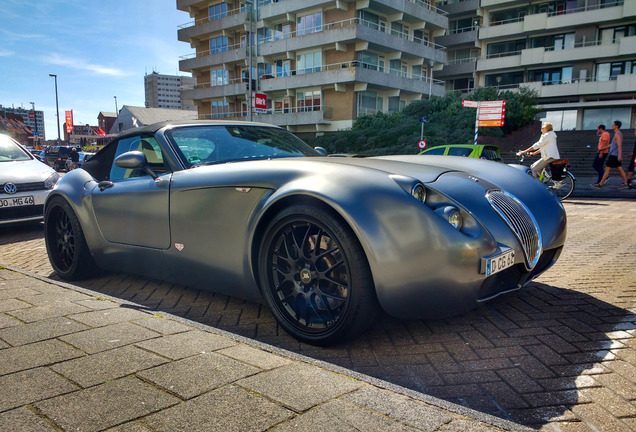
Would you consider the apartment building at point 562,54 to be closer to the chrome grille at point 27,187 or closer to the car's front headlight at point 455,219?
the chrome grille at point 27,187

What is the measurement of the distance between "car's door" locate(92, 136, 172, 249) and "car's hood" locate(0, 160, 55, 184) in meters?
3.68

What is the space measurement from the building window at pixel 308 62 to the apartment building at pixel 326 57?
54mm

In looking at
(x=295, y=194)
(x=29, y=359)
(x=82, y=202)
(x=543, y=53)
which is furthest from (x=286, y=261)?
(x=543, y=53)

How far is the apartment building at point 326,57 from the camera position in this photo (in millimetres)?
35938

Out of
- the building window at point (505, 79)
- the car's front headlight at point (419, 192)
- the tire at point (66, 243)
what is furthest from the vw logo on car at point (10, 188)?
the building window at point (505, 79)

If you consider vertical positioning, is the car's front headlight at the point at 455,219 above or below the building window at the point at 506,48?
below

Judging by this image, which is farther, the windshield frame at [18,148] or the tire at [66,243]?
the windshield frame at [18,148]

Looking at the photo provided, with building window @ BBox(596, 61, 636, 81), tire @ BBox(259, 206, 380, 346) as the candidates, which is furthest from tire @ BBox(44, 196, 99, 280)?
building window @ BBox(596, 61, 636, 81)

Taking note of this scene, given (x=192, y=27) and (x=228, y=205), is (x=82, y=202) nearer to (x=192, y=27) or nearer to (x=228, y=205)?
(x=228, y=205)

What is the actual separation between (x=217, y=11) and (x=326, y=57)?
15527mm

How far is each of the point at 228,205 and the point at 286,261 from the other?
0.54 m

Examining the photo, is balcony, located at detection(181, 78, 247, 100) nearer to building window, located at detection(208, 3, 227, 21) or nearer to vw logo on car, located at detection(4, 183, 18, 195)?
building window, located at detection(208, 3, 227, 21)

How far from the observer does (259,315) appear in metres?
3.07

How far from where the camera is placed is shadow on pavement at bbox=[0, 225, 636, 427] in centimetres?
196
